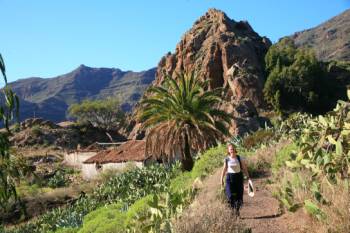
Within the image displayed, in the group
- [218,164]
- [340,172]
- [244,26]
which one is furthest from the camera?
[244,26]

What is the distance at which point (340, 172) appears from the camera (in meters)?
10.0

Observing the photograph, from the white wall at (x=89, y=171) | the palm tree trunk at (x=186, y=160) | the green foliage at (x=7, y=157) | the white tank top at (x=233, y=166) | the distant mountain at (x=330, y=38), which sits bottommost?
the white wall at (x=89, y=171)

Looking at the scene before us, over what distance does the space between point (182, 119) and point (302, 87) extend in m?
36.8

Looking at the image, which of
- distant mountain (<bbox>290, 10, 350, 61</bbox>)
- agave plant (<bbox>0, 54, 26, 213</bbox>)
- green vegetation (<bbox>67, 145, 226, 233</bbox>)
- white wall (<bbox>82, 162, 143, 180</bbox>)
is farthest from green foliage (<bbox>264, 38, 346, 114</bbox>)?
agave plant (<bbox>0, 54, 26, 213</bbox>)

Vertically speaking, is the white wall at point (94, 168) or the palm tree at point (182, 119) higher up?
the palm tree at point (182, 119)

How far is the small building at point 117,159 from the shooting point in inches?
1588

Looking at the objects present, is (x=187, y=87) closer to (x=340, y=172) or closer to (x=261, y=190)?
(x=261, y=190)

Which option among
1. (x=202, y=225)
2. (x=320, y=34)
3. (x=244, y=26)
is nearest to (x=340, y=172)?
(x=202, y=225)

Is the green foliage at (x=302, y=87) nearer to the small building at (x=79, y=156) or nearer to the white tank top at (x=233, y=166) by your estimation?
the small building at (x=79, y=156)

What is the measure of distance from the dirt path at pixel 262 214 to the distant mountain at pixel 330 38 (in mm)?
105298

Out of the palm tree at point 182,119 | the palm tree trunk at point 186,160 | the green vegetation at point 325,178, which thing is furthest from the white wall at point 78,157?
the green vegetation at point 325,178

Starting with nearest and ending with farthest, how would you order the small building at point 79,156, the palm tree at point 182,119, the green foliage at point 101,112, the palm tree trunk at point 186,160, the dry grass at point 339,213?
the dry grass at point 339,213, the palm tree at point 182,119, the palm tree trunk at point 186,160, the small building at point 79,156, the green foliage at point 101,112

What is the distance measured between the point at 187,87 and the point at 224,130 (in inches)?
122

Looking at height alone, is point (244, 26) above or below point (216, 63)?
above
